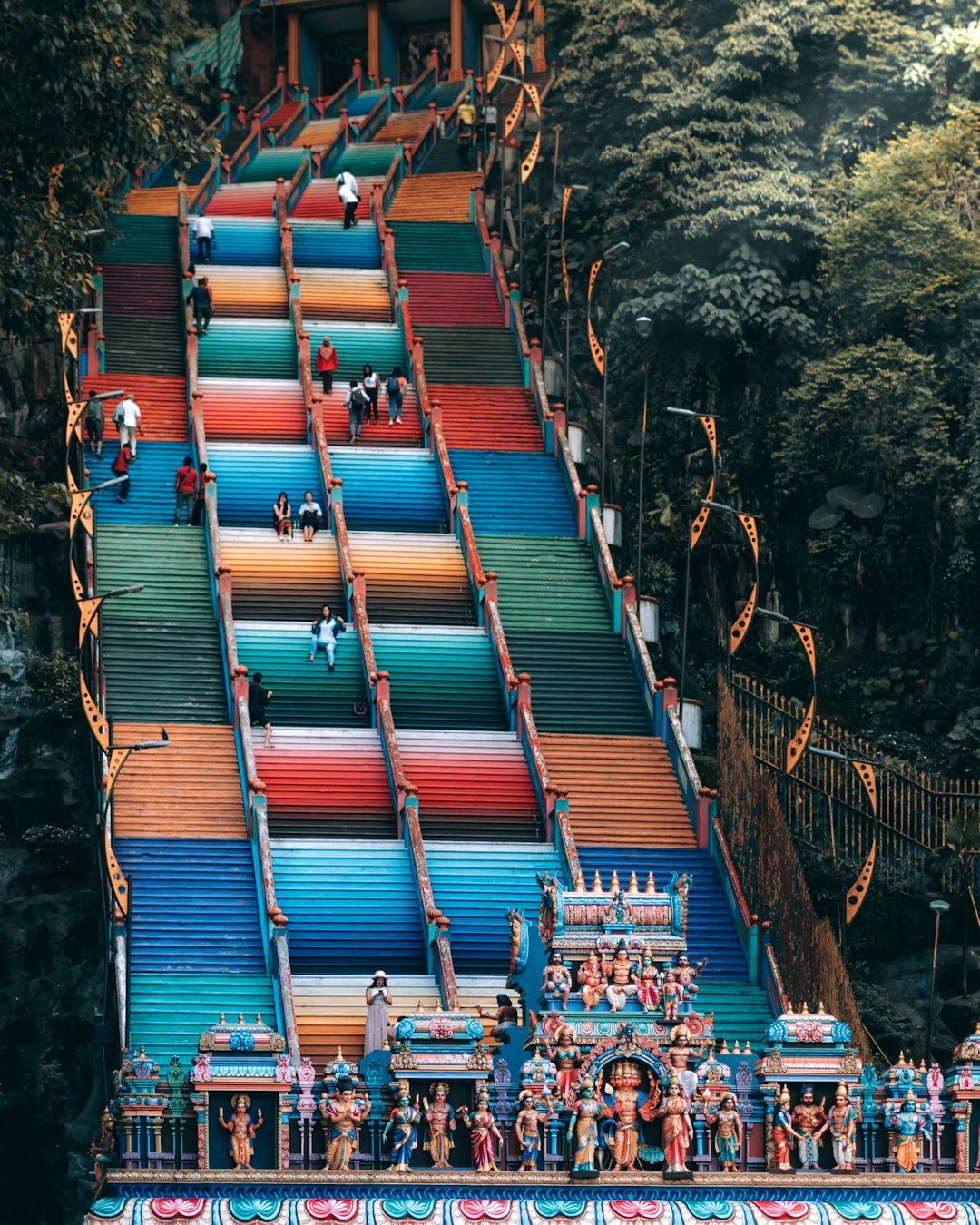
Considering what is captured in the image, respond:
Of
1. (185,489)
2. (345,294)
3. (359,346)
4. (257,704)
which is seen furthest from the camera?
(345,294)

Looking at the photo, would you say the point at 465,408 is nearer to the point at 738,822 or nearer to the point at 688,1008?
the point at 738,822

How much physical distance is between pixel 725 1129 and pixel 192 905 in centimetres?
1331

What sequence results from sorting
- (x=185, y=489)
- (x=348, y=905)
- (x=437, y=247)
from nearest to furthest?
(x=348, y=905) < (x=185, y=489) < (x=437, y=247)

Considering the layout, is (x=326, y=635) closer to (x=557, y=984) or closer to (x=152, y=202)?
(x=557, y=984)

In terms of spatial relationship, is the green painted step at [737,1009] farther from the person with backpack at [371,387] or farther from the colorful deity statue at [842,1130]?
the person with backpack at [371,387]

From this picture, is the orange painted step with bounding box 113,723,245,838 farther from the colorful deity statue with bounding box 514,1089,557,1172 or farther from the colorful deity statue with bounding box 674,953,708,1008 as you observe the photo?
the colorful deity statue with bounding box 514,1089,557,1172

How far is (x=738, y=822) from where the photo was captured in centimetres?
4950

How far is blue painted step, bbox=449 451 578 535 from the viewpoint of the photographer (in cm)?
5750

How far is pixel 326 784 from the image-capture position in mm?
48688

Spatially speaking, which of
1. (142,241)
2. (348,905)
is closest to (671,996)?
(348,905)

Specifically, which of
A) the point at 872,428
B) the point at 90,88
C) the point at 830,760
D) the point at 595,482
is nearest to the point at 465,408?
the point at 595,482

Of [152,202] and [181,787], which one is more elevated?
[152,202]

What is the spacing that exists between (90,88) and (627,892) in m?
16.7

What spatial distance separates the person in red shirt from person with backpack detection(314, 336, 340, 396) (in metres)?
5.21
